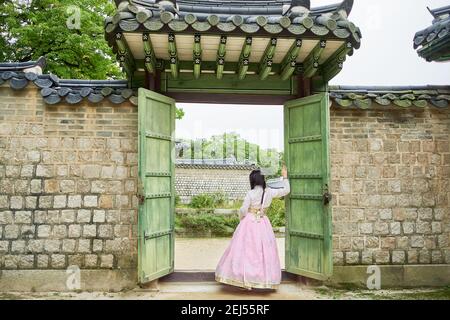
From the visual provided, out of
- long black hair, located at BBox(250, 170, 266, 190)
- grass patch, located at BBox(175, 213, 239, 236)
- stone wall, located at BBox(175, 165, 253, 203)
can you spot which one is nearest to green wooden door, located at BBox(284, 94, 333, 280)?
long black hair, located at BBox(250, 170, 266, 190)

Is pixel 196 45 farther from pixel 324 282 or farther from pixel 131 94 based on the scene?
pixel 324 282

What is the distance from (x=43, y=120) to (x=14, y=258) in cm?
195

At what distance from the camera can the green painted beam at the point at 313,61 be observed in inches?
177

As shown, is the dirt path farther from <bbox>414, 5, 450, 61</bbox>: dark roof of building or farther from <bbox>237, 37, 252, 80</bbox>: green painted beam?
<bbox>414, 5, 450, 61</bbox>: dark roof of building

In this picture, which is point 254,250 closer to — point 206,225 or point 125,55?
point 125,55

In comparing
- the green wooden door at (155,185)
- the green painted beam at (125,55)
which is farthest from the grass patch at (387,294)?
the green painted beam at (125,55)

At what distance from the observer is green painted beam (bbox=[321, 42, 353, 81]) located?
454 centimetres

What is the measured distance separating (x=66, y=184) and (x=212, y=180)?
45.5 ft

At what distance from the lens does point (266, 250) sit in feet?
17.0

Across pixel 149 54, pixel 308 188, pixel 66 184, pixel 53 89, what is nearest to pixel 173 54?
pixel 149 54

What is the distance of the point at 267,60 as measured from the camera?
489cm

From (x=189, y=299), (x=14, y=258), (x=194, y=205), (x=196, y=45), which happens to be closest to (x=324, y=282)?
(x=189, y=299)

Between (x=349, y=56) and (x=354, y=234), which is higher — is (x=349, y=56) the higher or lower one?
the higher one

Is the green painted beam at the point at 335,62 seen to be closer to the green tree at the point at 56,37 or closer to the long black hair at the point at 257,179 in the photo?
the long black hair at the point at 257,179
